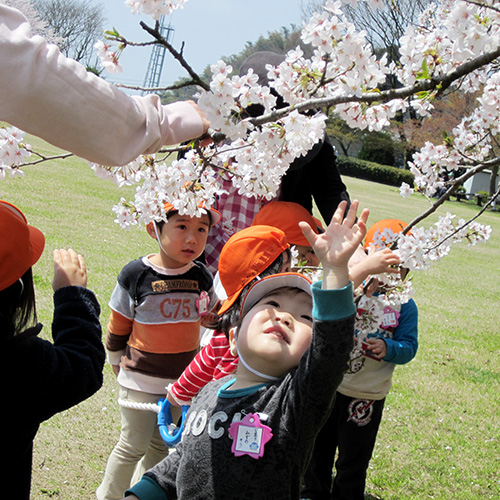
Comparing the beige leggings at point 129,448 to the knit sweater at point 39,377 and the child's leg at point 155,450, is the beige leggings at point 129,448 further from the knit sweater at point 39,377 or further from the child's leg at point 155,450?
the knit sweater at point 39,377

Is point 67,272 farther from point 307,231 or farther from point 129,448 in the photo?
point 129,448

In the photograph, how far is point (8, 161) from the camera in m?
2.26

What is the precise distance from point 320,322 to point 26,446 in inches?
38.5

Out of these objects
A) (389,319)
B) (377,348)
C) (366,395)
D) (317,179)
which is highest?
(317,179)

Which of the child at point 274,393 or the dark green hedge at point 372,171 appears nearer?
the child at point 274,393

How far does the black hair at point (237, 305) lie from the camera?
1910mm

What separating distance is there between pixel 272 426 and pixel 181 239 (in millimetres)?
1411

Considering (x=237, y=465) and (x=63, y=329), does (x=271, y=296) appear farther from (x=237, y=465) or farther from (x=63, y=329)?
(x=63, y=329)

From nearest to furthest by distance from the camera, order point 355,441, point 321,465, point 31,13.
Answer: point 355,441 < point 321,465 < point 31,13

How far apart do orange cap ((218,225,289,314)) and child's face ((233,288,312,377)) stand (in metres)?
0.19

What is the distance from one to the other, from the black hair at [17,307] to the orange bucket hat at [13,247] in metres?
0.05

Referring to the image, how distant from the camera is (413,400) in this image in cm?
479

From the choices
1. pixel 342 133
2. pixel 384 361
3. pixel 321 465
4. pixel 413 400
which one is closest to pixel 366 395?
pixel 384 361

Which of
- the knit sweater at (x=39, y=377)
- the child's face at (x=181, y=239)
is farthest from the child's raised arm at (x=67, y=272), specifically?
the child's face at (x=181, y=239)
